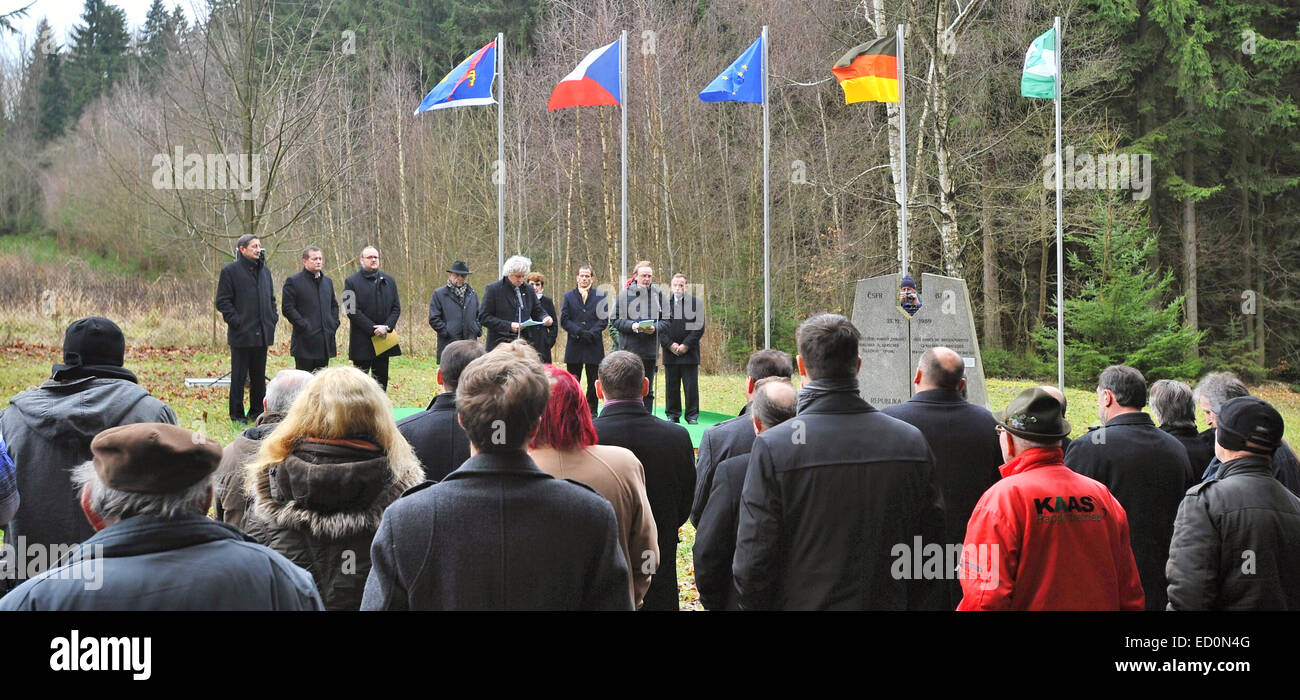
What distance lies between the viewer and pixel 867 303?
12734 mm

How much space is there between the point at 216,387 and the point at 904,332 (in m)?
9.41

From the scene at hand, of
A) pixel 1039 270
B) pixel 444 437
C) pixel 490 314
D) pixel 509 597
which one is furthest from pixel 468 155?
pixel 509 597

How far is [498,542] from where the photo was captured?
2.66m

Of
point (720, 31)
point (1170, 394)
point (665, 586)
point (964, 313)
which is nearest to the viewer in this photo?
point (665, 586)

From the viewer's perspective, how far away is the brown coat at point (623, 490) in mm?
3717

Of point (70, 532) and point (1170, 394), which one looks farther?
point (1170, 394)

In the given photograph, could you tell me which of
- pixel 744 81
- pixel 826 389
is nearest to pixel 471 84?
pixel 744 81

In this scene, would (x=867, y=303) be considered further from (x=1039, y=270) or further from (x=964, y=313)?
(x=1039, y=270)

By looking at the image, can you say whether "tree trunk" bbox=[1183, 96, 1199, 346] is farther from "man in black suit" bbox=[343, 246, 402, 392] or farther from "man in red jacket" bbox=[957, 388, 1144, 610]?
"man in red jacket" bbox=[957, 388, 1144, 610]

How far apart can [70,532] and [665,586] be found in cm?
249

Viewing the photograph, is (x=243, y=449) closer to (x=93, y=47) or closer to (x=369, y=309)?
(x=369, y=309)

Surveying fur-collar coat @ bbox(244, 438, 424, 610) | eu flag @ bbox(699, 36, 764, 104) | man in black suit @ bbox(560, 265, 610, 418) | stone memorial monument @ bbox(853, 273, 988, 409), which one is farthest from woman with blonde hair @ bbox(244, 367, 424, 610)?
eu flag @ bbox(699, 36, 764, 104)

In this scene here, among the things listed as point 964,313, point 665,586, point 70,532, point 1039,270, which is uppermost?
point 1039,270
